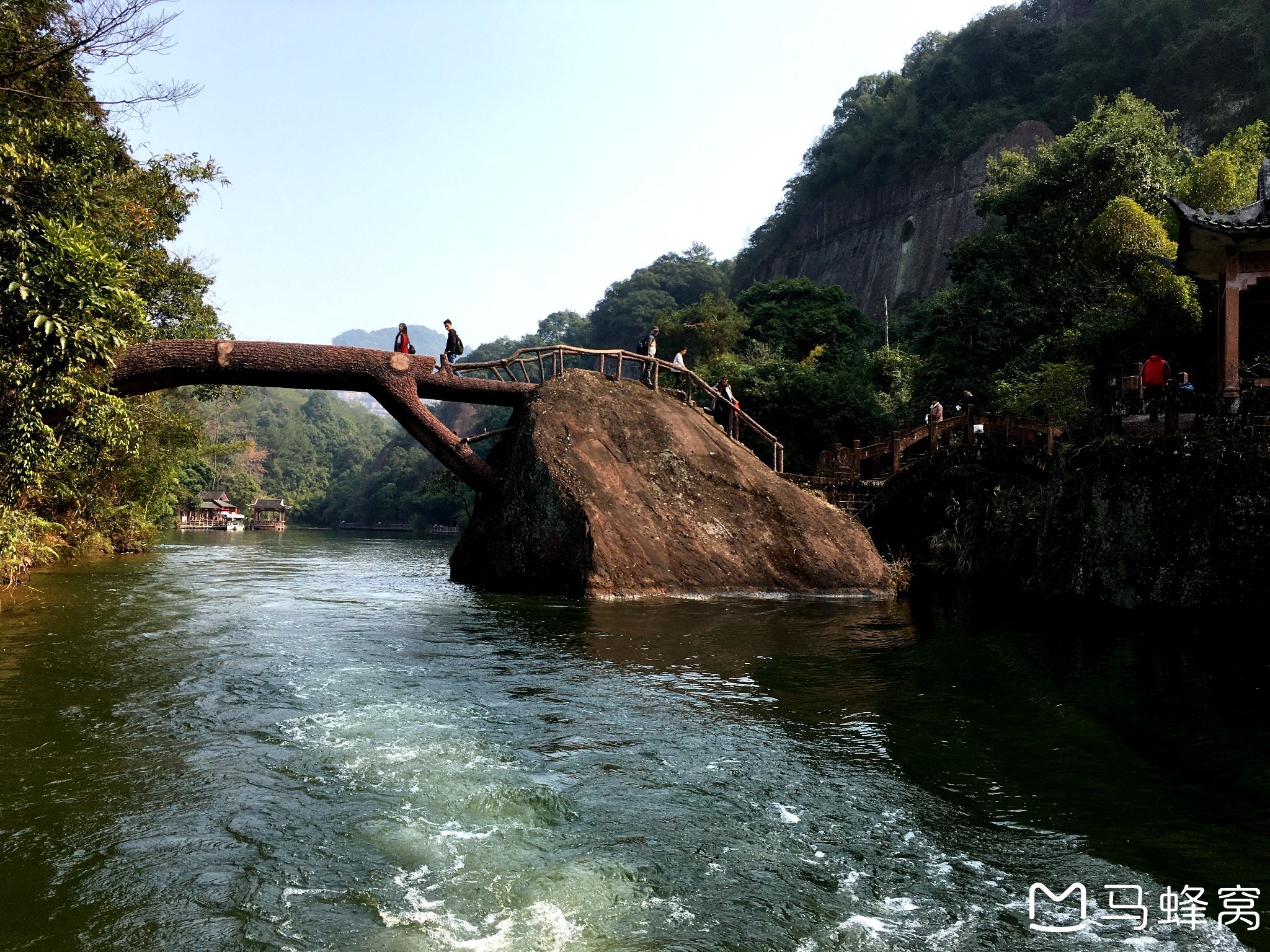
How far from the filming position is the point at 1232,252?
15969 mm

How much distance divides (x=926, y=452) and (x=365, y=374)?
1596 cm

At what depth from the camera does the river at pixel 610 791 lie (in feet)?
14.6

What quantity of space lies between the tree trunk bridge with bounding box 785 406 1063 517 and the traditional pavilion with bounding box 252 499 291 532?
71.2m

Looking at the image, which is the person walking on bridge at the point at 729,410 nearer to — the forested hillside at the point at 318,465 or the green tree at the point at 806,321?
the green tree at the point at 806,321

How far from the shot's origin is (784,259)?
81188 millimetres

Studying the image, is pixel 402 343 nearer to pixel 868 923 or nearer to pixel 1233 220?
pixel 1233 220

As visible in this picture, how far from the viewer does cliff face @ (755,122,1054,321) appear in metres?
61.5

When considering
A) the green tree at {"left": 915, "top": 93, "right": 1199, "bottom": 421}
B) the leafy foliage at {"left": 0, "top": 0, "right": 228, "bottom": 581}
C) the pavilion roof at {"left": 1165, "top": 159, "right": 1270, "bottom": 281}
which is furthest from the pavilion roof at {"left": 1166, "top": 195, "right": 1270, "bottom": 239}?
the leafy foliage at {"left": 0, "top": 0, "right": 228, "bottom": 581}

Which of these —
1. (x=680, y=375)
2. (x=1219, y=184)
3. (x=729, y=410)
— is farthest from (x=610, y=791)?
(x=1219, y=184)

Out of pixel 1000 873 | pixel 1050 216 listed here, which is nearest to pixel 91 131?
pixel 1000 873

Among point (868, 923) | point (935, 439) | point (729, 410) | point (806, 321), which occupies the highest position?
point (806, 321)

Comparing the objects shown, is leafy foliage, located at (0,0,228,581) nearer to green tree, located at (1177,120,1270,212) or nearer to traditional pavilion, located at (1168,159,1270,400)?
traditional pavilion, located at (1168,159,1270,400)

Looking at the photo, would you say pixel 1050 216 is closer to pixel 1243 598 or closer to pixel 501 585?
pixel 1243 598

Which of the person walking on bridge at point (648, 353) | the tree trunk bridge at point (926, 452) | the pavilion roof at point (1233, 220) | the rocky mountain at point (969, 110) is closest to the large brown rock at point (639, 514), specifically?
the person walking on bridge at point (648, 353)
